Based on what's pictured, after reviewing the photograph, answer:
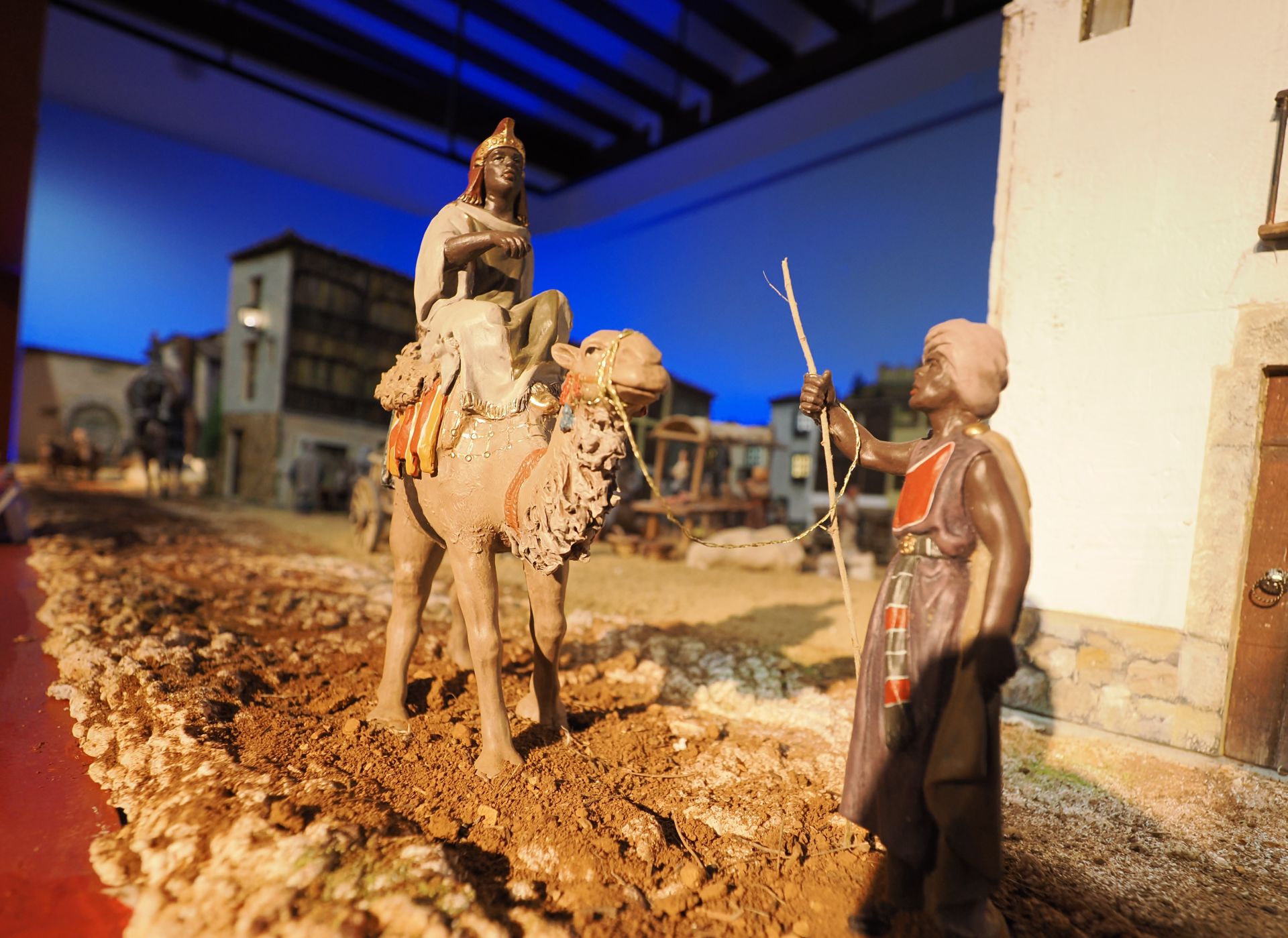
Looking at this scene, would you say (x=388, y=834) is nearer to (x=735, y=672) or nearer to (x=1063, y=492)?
(x=735, y=672)

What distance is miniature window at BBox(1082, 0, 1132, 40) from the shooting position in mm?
3660

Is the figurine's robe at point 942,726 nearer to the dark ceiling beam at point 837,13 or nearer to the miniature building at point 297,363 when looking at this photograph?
the dark ceiling beam at point 837,13

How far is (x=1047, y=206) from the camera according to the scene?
3.87 m

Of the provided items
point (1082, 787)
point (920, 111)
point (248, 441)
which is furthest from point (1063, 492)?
point (248, 441)

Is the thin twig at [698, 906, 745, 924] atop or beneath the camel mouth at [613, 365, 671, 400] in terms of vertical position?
beneath

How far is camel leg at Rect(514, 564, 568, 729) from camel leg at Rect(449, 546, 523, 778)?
0.19 metres

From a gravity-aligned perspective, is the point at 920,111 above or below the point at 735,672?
above

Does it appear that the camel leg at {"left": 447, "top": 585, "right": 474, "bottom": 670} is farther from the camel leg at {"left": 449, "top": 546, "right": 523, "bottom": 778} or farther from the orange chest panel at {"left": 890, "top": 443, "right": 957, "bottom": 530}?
the orange chest panel at {"left": 890, "top": 443, "right": 957, "bottom": 530}

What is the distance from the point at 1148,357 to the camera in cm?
349

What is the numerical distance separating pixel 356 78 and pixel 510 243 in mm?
7078

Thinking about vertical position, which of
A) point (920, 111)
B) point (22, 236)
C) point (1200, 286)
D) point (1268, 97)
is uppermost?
point (920, 111)

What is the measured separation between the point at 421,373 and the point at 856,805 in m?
2.29

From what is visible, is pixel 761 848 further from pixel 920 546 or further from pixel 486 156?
pixel 486 156

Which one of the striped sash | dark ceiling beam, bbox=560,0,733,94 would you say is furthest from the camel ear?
dark ceiling beam, bbox=560,0,733,94
